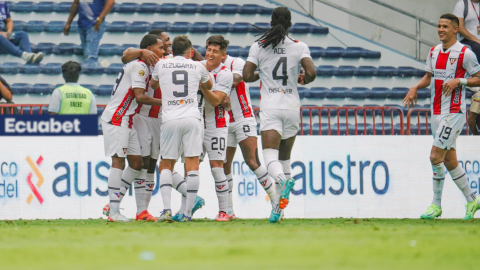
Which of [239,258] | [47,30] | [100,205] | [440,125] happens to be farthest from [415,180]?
[47,30]

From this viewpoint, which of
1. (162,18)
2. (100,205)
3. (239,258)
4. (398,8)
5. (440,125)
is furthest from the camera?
(398,8)

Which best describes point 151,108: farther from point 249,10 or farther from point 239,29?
point 249,10

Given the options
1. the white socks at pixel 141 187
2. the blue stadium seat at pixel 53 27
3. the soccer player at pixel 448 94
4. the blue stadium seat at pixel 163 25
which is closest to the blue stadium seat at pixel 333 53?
the blue stadium seat at pixel 163 25

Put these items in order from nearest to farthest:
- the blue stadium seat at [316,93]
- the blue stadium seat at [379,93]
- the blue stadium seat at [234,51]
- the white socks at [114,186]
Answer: the white socks at [114,186], the blue stadium seat at [316,93], the blue stadium seat at [379,93], the blue stadium seat at [234,51]

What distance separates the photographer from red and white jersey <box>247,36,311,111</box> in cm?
721

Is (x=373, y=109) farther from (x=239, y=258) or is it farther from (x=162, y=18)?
(x=239, y=258)

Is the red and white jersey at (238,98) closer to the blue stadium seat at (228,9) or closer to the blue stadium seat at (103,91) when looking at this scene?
the blue stadium seat at (103,91)

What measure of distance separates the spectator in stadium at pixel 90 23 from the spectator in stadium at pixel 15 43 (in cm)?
84

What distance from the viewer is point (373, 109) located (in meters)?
10.8

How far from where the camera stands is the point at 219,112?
7711mm

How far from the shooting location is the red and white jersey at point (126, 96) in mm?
7477

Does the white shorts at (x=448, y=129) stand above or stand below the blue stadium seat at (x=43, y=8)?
below

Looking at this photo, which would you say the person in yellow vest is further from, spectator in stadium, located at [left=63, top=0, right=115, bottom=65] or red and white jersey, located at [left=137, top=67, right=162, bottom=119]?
spectator in stadium, located at [left=63, top=0, right=115, bottom=65]

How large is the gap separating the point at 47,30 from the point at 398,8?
27.2ft
